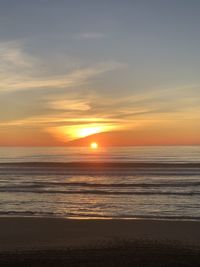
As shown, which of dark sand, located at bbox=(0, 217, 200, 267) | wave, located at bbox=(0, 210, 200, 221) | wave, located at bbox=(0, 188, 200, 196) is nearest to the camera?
dark sand, located at bbox=(0, 217, 200, 267)

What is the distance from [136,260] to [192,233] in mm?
5935

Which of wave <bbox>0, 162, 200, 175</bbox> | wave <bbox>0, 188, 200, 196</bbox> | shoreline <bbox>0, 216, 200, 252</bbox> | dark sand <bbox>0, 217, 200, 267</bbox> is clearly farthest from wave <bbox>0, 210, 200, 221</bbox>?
wave <bbox>0, 162, 200, 175</bbox>

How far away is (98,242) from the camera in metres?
12.7

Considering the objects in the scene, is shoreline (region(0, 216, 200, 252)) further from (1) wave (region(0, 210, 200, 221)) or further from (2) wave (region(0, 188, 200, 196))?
(2) wave (region(0, 188, 200, 196))

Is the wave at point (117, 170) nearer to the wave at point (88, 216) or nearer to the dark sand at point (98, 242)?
the wave at point (88, 216)

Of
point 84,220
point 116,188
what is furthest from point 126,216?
point 116,188

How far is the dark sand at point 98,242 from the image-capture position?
31.6 feet

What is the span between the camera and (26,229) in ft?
51.2

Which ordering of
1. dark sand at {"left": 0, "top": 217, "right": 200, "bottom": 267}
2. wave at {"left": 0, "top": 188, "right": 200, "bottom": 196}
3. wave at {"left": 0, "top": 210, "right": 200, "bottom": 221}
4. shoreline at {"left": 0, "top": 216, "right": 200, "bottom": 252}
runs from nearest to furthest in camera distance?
1. dark sand at {"left": 0, "top": 217, "right": 200, "bottom": 267}
2. shoreline at {"left": 0, "top": 216, "right": 200, "bottom": 252}
3. wave at {"left": 0, "top": 210, "right": 200, "bottom": 221}
4. wave at {"left": 0, "top": 188, "right": 200, "bottom": 196}

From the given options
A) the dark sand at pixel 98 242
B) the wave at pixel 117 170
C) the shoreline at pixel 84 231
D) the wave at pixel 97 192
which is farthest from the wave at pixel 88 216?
the wave at pixel 117 170

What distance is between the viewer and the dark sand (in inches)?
379

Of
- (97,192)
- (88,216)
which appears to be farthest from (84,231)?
(97,192)

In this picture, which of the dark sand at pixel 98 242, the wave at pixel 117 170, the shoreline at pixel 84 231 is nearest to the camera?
the dark sand at pixel 98 242

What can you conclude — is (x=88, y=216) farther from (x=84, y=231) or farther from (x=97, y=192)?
(x=97, y=192)
